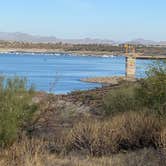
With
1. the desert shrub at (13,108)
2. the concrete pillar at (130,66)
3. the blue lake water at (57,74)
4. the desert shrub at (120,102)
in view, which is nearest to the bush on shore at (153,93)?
the desert shrub at (120,102)

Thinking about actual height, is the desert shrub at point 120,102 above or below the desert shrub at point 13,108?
below

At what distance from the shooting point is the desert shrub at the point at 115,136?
34.4 feet

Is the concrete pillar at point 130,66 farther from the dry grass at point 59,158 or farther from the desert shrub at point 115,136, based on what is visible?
the dry grass at point 59,158

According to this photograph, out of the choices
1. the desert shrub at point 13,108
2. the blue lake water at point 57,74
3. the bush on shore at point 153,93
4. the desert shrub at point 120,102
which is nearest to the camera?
the desert shrub at point 13,108

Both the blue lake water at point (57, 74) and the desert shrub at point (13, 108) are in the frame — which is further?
the blue lake water at point (57, 74)

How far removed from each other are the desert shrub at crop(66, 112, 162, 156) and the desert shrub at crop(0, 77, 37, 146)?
3.80ft

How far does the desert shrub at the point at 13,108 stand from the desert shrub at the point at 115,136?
116cm

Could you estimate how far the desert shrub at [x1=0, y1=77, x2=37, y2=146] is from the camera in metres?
10.7

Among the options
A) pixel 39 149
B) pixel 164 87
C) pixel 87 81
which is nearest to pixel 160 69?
pixel 164 87

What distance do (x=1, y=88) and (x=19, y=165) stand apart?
516 centimetres

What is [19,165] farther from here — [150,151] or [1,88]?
[1,88]

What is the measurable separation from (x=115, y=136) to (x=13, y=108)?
2.43 metres

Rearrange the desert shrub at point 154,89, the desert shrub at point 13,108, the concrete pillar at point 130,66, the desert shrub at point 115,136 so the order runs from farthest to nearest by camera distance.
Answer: the concrete pillar at point 130,66, the desert shrub at point 154,89, the desert shrub at point 13,108, the desert shrub at point 115,136

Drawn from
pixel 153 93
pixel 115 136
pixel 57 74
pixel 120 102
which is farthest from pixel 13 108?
pixel 120 102
